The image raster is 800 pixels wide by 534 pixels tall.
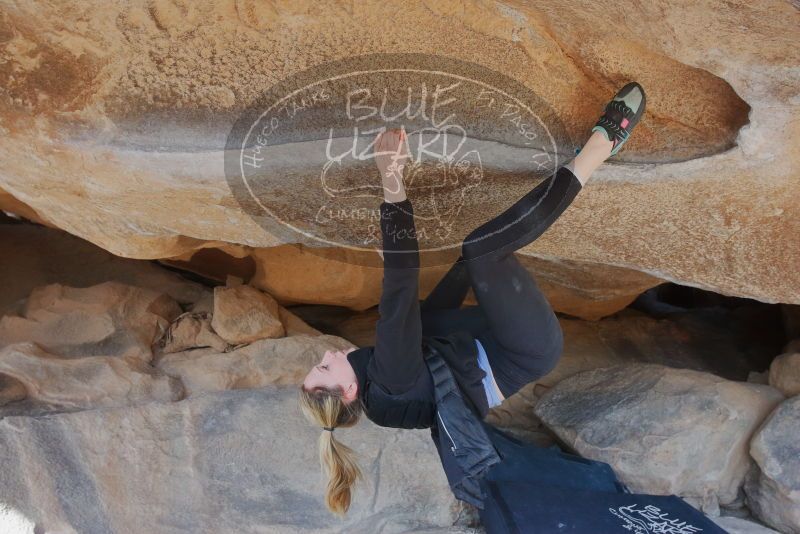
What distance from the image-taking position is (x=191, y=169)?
5.25 feet

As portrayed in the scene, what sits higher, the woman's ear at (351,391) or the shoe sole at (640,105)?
the shoe sole at (640,105)

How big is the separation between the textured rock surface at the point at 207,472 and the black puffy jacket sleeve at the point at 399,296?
0.83 m

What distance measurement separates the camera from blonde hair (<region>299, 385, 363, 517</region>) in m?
1.61

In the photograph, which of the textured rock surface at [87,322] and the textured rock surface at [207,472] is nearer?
the textured rock surface at [207,472]

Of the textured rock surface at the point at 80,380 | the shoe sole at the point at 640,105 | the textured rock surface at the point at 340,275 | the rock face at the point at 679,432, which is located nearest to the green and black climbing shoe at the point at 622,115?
the shoe sole at the point at 640,105

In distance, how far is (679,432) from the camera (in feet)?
7.22

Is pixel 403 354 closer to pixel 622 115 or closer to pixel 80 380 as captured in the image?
pixel 622 115

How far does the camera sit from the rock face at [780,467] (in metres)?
2.10

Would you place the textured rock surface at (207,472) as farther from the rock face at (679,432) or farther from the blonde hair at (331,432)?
the rock face at (679,432)

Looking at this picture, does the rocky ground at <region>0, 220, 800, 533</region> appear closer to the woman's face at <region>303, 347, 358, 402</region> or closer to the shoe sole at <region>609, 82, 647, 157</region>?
the woman's face at <region>303, 347, 358, 402</region>

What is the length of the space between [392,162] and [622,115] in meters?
0.52

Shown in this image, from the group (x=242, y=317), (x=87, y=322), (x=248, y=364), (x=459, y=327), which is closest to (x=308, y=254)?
(x=242, y=317)

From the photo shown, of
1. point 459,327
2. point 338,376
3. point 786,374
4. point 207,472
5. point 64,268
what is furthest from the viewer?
point 64,268

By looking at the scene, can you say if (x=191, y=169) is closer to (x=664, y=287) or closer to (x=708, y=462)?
(x=708, y=462)
